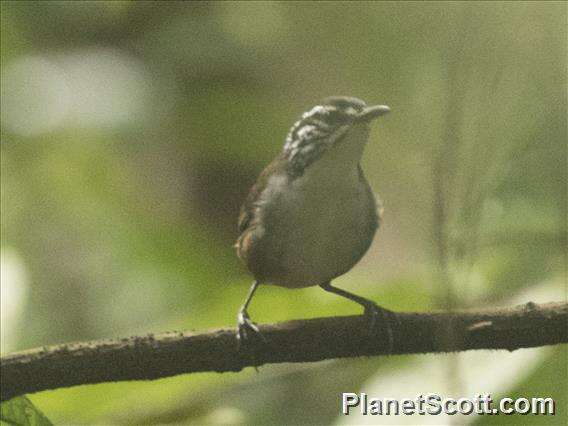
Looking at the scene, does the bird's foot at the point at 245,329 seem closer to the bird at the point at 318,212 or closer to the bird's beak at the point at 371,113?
the bird at the point at 318,212

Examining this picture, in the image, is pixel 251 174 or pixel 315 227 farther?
pixel 251 174

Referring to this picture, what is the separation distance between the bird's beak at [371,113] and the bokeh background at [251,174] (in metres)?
0.04

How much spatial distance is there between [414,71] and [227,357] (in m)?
0.24

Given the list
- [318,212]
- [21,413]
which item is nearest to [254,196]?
[318,212]

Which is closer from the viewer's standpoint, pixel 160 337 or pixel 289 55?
pixel 160 337

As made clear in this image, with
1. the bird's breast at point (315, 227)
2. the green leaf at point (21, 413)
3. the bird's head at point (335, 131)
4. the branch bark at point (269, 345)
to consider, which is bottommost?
the green leaf at point (21, 413)

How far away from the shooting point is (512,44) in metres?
0.61

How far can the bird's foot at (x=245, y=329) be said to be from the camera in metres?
0.58

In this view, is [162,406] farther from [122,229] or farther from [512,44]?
[512,44]

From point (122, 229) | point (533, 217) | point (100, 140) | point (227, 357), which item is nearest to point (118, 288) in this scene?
point (122, 229)

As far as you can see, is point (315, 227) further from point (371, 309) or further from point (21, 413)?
point (21, 413)

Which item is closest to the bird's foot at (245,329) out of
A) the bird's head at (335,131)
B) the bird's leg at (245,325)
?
the bird's leg at (245,325)

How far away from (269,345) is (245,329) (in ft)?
0.07

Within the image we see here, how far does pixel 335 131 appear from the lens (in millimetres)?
618
